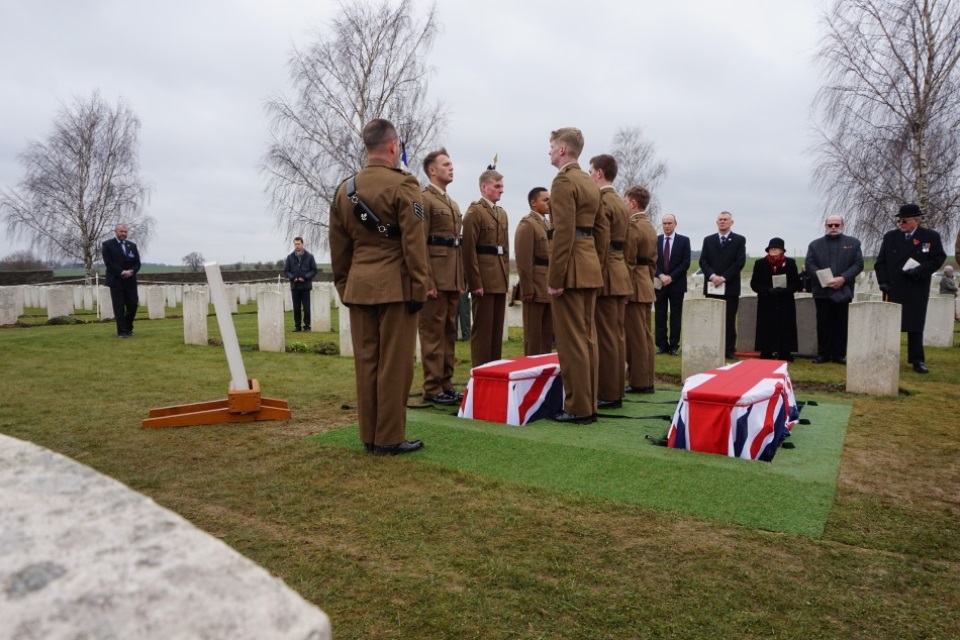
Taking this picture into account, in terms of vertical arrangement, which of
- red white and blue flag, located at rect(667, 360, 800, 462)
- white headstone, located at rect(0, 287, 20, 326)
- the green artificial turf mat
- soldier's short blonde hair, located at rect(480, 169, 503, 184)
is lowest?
the green artificial turf mat

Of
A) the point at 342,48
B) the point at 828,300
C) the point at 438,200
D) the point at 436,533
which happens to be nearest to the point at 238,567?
the point at 436,533

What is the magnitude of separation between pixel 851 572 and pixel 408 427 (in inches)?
134

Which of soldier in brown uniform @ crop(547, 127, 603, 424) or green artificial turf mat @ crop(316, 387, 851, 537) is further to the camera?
soldier in brown uniform @ crop(547, 127, 603, 424)

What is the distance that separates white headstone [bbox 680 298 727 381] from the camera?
7.53 metres

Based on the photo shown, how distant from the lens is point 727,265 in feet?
32.5

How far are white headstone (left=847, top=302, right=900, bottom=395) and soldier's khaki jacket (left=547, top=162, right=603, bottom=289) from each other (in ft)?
10.2

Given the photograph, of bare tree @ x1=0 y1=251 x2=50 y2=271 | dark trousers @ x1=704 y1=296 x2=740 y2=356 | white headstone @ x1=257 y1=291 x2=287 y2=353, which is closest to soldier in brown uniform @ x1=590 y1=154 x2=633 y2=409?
dark trousers @ x1=704 y1=296 x2=740 y2=356

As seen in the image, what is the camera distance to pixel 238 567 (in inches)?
33.2

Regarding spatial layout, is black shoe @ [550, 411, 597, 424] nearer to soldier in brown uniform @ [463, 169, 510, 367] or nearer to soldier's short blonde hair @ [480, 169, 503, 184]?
soldier in brown uniform @ [463, 169, 510, 367]

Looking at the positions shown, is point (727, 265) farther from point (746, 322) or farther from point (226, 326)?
point (226, 326)

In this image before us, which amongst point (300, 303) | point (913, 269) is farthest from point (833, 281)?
point (300, 303)

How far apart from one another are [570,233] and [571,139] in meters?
0.80

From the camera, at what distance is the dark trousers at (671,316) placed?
Answer: 10.4 metres

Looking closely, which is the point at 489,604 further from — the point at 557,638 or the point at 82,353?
the point at 82,353
